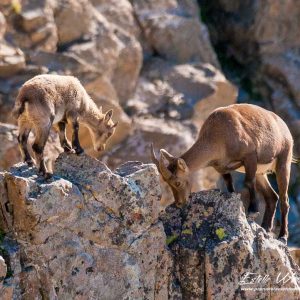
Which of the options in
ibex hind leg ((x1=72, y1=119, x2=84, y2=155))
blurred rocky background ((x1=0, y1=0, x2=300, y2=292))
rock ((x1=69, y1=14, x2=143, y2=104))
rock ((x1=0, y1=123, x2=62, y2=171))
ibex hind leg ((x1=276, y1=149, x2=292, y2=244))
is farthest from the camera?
rock ((x1=69, y1=14, x2=143, y2=104))

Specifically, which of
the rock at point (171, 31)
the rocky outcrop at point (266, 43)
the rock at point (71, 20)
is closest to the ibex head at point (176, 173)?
the rock at point (71, 20)

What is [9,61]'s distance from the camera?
17.3m

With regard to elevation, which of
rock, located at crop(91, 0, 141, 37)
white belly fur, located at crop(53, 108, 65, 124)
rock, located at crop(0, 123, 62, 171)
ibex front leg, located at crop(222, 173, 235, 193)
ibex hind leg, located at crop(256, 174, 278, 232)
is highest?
white belly fur, located at crop(53, 108, 65, 124)

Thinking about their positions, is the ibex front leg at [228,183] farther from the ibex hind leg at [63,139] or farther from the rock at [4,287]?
the rock at [4,287]

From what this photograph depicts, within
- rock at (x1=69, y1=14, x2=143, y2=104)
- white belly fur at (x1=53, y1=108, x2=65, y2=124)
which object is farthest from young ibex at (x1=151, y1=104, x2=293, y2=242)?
rock at (x1=69, y1=14, x2=143, y2=104)

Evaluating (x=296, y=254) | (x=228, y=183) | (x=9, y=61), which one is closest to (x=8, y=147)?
(x=9, y=61)

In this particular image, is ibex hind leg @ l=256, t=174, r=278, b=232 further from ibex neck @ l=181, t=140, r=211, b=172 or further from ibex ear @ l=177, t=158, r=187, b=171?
ibex ear @ l=177, t=158, r=187, b=171

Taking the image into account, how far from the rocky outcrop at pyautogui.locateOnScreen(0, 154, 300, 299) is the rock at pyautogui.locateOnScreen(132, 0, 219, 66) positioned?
31.7 ft

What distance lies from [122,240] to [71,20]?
9776 millimetres

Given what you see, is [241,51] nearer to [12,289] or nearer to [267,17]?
[267,17]

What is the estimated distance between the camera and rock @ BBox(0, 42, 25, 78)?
17.3 meters

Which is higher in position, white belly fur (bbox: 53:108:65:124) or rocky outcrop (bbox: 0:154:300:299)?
white belly fur (bbox: 53:108:65:124)

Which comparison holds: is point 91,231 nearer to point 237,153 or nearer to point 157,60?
point 237,153

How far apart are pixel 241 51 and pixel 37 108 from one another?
13002mm
